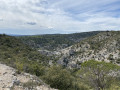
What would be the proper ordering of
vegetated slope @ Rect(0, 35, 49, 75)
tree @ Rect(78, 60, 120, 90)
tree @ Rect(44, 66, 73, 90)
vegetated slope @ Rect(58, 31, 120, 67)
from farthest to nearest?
vegetated slope @ Rect(58, 31, 120, 67)
vegetated slope @ Rect(0, 35, 49, 75)
tree @ Rect(44, 66, 73, 90)
tree @ Rect(78, 60, 120, 90)

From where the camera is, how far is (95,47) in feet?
384

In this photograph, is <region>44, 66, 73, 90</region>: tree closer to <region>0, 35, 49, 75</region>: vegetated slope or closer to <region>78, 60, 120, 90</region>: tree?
<region>78, 60, 120, 90</region>: tree

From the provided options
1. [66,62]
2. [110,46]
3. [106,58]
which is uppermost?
[110,46]

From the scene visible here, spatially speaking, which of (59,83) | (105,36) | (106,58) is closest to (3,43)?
(59,83)

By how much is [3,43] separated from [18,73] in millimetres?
55025

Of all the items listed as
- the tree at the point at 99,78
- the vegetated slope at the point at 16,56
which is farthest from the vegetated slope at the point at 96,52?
the tree at the point at 99,78

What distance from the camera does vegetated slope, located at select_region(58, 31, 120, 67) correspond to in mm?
98688

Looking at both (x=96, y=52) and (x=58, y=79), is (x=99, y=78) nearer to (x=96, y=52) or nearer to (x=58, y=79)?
(x=58, y=79)

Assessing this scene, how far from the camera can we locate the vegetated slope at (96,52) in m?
98.7

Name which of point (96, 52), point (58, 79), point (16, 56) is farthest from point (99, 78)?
point (96, 52)

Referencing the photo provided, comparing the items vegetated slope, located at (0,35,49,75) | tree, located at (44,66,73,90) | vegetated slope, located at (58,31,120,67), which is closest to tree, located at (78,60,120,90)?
tree, located at (44,66,73,90)

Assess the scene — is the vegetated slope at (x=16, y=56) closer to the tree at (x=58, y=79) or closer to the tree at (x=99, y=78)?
the tree at (x=58, y=79)

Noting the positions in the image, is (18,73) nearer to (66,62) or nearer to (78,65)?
(78,65)

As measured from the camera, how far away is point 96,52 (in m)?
110
